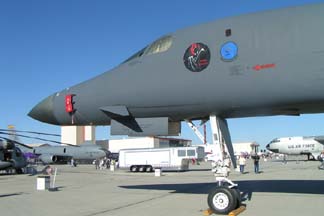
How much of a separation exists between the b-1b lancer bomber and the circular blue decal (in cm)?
2

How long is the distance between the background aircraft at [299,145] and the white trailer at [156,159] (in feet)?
80.6

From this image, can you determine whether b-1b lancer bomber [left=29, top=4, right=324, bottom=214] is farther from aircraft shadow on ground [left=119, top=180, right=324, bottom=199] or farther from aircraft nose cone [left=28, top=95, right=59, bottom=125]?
aircraft shadow on ground [left=119, top=180, right=324, bottom=199]

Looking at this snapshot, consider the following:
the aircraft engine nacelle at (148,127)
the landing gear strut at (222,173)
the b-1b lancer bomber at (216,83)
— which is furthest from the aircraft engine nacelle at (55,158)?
the landing gear strut at (222,173)

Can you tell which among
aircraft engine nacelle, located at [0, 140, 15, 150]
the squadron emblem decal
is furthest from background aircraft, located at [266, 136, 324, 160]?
the squadron emblem decal

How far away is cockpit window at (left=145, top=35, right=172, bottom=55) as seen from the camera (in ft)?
32.4

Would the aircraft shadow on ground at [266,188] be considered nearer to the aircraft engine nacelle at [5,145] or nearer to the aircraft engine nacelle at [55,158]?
the aircraft engine nacelle at [5,145]

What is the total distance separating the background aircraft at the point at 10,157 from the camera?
31.0m

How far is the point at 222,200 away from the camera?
8961mm

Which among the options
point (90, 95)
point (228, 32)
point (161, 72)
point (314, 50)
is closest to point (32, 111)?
point (90, 95)

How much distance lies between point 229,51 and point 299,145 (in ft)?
164

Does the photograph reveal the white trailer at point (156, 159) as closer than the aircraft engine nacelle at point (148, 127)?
No

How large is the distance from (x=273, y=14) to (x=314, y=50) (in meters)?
1.33

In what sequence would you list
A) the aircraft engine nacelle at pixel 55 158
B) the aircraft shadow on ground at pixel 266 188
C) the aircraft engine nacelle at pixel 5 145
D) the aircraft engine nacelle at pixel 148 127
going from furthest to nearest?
the aircraft engine nacelle at pixel 55 158 → the aircraft engine nacelle at pixel 5 145 → the aircraft shadow on ground at pixel 266 188 → the aircraft engine nacelle at pixel 148 127

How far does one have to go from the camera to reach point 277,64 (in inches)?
328
